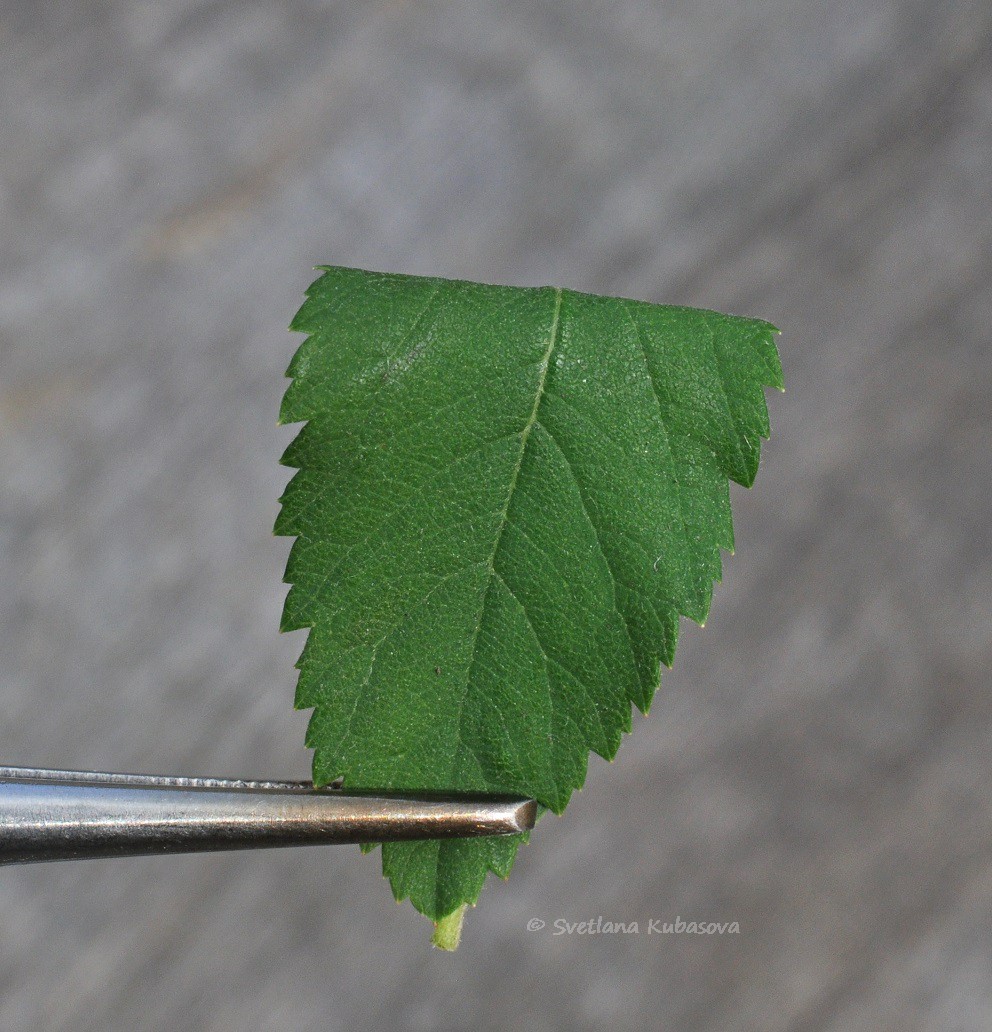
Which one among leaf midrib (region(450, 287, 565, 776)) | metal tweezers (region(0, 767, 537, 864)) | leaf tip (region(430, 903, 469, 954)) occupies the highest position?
leaf midrib (region(450, 287, 565, 776))

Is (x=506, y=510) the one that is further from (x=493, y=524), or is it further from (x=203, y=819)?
(x=203, y=819)

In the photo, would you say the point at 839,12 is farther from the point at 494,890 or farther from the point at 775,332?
the point at 494,890

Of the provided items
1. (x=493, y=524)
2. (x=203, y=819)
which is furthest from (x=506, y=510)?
(x=203, y=819)

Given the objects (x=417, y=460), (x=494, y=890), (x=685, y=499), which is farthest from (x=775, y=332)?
(x=494, y=890)

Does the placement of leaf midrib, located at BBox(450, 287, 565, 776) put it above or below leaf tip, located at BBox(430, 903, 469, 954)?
above

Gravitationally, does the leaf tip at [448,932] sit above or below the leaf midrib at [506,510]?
below

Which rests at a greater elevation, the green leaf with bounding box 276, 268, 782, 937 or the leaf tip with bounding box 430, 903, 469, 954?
the green leaf with bounding box 276, 268, 782, 937
